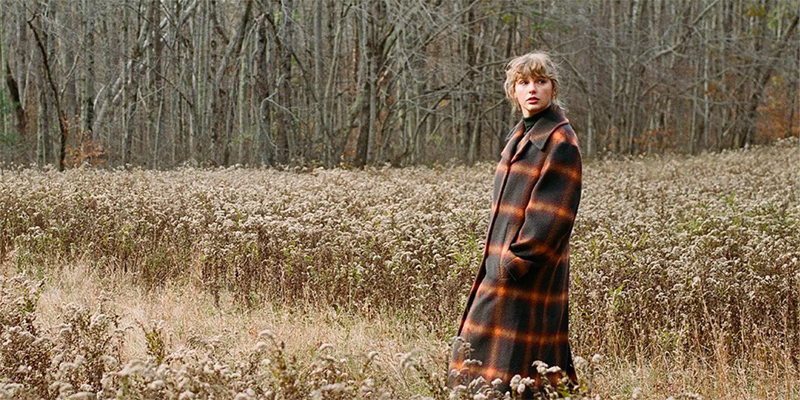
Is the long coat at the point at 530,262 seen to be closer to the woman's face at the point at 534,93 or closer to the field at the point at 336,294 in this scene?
the woman's face at the point at 534,93

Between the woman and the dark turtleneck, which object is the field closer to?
the woman

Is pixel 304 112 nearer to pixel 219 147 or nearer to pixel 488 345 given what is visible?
pixel 219 147

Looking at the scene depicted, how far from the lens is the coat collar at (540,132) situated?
3.86 m

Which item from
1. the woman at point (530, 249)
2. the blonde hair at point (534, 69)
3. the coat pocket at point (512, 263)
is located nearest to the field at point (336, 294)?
the woman at point (530, 249)

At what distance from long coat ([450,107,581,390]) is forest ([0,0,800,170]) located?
1289 cm

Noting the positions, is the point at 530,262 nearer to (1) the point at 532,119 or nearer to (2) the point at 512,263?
(2) the point at 512,263

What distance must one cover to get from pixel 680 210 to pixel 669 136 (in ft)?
102

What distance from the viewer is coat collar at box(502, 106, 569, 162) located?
386 centimetres

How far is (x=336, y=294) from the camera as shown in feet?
22.5

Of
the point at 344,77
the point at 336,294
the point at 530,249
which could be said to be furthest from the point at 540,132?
the point at 344,77

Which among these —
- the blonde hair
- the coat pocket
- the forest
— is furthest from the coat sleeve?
the forest

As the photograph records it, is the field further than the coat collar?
Yes

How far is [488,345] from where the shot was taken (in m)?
3.88

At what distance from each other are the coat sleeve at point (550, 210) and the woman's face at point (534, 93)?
0.58ft
